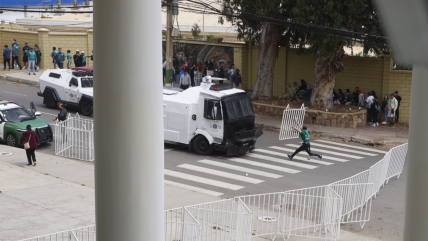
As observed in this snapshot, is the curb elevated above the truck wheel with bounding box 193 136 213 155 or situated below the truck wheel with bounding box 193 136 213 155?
above

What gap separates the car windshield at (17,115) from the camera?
18.2m

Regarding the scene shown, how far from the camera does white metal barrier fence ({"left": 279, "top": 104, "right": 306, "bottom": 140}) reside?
21.2m

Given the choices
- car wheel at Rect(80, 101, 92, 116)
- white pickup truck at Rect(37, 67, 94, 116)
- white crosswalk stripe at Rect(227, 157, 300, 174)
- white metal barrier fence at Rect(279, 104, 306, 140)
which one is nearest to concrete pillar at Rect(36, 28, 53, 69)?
white pickup truck at Rect(37, 67, 94, 116)

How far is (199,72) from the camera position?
30438 mm

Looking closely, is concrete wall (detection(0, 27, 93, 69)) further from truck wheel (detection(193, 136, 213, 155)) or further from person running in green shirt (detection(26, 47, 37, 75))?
truck wheel (detection(193, 136, 213, 155))

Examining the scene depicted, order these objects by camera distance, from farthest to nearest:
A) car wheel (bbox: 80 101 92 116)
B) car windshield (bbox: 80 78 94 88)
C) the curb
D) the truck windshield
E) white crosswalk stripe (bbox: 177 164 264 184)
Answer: the curb
car windshield (bbox: 80 78 94 88)
car wheel (bbox: 80 101 92 116)
the truck windshield
white crosswalk stripe (bbox: 177 164 264 184)

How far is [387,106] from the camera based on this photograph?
79.3ft

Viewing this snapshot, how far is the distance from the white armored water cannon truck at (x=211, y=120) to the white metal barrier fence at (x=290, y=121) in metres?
3.13

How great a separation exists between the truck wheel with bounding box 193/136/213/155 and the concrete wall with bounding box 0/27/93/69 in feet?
64.4

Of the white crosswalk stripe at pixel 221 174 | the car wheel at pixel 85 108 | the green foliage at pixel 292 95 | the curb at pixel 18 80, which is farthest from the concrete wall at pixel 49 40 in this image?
the white crosswalk stripe at pixel 221 174

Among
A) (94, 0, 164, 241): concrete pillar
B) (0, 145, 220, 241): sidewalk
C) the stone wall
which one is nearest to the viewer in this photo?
(94, 0, 164, 241): concrete pillar

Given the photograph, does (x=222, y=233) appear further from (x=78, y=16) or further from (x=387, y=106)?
(x=78, y=16)

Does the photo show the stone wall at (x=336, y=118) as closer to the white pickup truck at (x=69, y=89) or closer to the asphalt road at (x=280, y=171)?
the asphalt road at (x=280, y=171)

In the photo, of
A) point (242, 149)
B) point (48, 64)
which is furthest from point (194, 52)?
point (242, 149)
